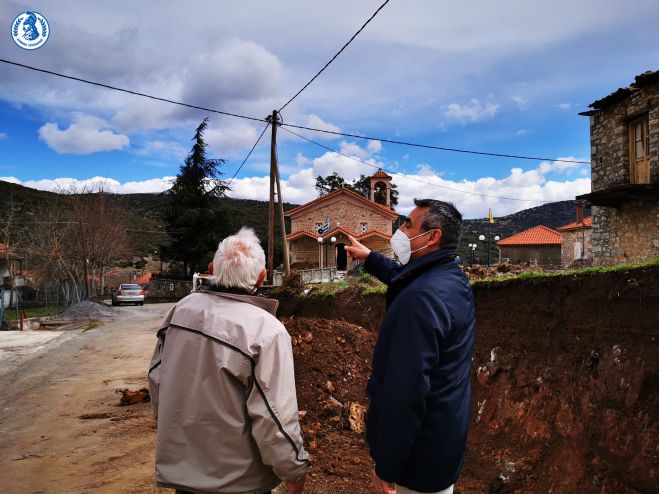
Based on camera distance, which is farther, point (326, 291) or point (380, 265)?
point (326, 291)

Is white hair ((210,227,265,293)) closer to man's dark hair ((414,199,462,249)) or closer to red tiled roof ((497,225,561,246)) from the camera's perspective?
man's dark hair ((414,199,462,249))

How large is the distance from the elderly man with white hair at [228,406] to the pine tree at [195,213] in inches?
1779

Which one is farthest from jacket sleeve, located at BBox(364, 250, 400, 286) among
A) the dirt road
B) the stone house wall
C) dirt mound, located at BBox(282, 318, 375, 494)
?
the stone house wall

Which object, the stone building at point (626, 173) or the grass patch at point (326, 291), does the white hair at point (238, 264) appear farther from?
the stone building at point (626, 173)

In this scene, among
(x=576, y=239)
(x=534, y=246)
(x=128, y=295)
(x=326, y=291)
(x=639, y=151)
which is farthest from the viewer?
(x=534, y=246)

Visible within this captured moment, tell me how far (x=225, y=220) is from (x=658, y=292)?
4722 centimetres

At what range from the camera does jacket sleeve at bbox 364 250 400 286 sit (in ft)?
10.5

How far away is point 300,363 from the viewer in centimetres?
758

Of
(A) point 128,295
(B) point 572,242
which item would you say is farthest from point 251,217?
(B) point 572,242

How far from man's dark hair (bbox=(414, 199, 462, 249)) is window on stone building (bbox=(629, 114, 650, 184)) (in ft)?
54.4

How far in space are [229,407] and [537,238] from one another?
49416mm

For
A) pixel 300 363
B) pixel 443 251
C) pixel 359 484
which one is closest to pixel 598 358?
pixel 359 484

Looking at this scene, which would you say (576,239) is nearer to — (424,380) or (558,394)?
(558,394)

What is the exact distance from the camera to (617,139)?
1745 centimetres
